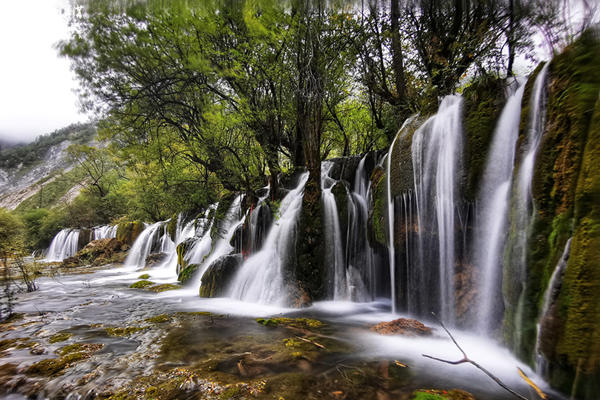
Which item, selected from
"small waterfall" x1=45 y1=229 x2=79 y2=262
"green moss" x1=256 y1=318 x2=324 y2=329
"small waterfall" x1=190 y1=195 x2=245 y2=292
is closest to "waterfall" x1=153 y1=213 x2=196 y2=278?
"small waterfall" x1=190 y1=195 x2=245 y2=292

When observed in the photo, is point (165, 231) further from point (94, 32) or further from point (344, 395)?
point (344, 395)

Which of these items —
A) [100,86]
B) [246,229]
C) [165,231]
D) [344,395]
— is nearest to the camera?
[344,395]

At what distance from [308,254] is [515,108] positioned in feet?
15.2

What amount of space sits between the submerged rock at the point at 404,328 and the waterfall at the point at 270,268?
93.6 inches

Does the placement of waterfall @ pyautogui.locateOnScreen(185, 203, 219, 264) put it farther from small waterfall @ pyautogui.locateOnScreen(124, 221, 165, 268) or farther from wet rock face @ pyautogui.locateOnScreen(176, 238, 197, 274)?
small waterfall @ pyautogui.locateOnScreen(124, 221, 165, 268)

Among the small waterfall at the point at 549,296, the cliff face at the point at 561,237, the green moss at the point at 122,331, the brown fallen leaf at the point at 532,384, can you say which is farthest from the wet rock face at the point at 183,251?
the small waterfall at the point at 549,296

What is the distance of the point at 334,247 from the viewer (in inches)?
243

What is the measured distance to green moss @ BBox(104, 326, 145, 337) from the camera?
3809 millimetres

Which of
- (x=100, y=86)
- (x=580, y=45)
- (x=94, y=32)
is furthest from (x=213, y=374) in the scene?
(x=94, y=32)

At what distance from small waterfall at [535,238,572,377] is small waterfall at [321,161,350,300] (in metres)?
3.83

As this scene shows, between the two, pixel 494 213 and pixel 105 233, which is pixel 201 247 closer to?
pixel 494 213

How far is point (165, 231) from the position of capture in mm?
15469

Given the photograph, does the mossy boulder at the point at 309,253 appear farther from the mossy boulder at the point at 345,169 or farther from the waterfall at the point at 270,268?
the mossy boulder at the point at 345,169

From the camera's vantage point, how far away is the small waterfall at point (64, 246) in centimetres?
2106
